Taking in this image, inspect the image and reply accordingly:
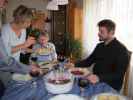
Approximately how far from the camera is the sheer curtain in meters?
3.39

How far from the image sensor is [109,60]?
2.80 metres

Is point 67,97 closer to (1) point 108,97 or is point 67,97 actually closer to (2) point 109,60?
(1) point 108,97

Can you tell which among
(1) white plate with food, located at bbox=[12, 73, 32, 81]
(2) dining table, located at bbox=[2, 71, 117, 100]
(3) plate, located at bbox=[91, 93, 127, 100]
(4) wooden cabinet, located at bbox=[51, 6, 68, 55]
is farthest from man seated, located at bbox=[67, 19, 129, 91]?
(4) wooden cabinet, located at bbox=[51, 6, 68, 55]

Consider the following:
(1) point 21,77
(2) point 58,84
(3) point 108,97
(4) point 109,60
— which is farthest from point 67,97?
(4) point 109,60

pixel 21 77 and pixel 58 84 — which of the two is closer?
pixel 58 84

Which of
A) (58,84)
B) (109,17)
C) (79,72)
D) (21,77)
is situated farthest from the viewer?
(109,17)

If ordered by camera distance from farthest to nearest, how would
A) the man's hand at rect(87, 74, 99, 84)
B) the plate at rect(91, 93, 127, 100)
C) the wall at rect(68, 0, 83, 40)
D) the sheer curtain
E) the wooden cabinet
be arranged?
the wooden cabinet
the wall at rect(68, 0, 83, 40)
the sheer curtain
the man's hand at rect(87, 74, 99, 84)
the plate at rect(91, 93, 127, 100)

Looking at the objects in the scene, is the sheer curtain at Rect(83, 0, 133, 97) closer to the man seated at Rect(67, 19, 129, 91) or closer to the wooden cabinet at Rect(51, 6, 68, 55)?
the man seated at Rect(67, 19, 129, 91)

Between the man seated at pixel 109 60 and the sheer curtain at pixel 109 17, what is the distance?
51cm

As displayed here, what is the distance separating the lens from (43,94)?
6.68ft

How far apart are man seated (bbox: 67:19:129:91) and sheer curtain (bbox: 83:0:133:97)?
51cm

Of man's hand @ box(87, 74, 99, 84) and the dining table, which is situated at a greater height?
man's hand @ box(87, 74, 99, 84)

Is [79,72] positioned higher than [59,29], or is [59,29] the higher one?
[59,29]

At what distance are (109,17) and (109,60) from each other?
4.10 feet
